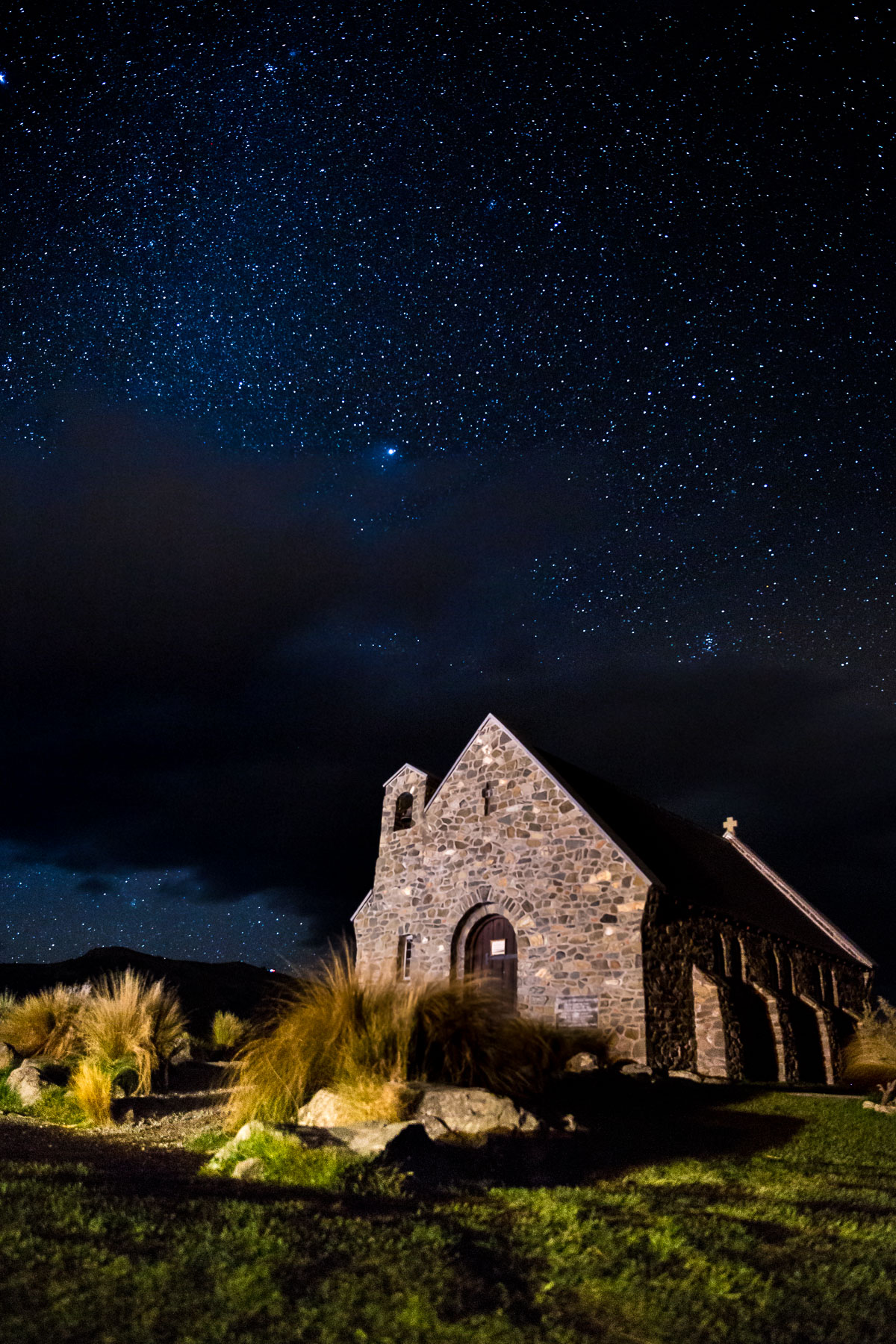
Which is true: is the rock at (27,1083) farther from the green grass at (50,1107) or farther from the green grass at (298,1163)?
the green grass at (298,1163)

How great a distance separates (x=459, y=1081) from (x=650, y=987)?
8.53 meters

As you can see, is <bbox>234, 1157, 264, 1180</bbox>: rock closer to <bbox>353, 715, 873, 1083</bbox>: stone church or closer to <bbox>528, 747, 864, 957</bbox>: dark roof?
<bbox>353, 715, 873, 1083</bbox>: stone church

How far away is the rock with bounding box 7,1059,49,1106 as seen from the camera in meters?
11.6

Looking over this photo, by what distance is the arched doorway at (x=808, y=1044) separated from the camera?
2127 cm

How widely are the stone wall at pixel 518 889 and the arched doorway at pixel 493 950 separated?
0.24 meters

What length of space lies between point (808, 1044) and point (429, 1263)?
67.5 feet

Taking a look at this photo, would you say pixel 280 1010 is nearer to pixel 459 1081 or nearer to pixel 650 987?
pixel 459 1081

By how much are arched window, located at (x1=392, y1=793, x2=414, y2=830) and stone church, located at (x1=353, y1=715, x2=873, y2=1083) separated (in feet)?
0.14

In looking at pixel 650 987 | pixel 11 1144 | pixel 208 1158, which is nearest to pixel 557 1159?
pixel 208 1158

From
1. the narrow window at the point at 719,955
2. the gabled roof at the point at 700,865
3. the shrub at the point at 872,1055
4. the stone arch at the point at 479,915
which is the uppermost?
the gabled roof at the point at 700,865

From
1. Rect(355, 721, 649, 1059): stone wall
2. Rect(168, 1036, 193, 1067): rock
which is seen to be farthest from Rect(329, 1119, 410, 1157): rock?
Rect(355, 721, 649, 1059): stone wall

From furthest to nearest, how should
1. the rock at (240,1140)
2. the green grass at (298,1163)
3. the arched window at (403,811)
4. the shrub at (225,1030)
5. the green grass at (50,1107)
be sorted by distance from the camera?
the arched window at (403,811), the shrub at (225,1030), the green grass at (50,1107), the rock at (240,1140), the green grass at (298,1163)

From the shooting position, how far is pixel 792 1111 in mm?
12781

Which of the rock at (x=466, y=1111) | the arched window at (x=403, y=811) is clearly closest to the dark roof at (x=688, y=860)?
the arched window at (x=403, y=811)
